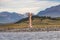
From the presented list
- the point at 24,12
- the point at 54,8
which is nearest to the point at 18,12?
the point at 24,12

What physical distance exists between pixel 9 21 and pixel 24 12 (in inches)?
41.4

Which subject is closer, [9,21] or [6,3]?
[9,21]

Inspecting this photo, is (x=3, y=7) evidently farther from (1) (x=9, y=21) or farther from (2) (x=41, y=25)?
(2) (x=41, y=25)

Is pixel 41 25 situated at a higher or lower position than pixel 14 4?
lower

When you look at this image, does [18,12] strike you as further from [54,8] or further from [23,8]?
[54,8]

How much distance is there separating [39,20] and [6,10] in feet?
7.12

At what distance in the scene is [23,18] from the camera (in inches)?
787

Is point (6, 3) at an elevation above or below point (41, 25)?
above

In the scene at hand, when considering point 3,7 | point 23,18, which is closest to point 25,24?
point 23,18

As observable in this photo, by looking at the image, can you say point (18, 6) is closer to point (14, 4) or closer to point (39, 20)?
point (14, 4)

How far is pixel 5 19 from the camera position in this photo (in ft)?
66.3

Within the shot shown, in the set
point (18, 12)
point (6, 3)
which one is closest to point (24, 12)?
point (18, 12)

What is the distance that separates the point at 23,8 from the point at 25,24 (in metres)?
1.19

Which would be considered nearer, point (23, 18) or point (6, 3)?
point (23, 18)
